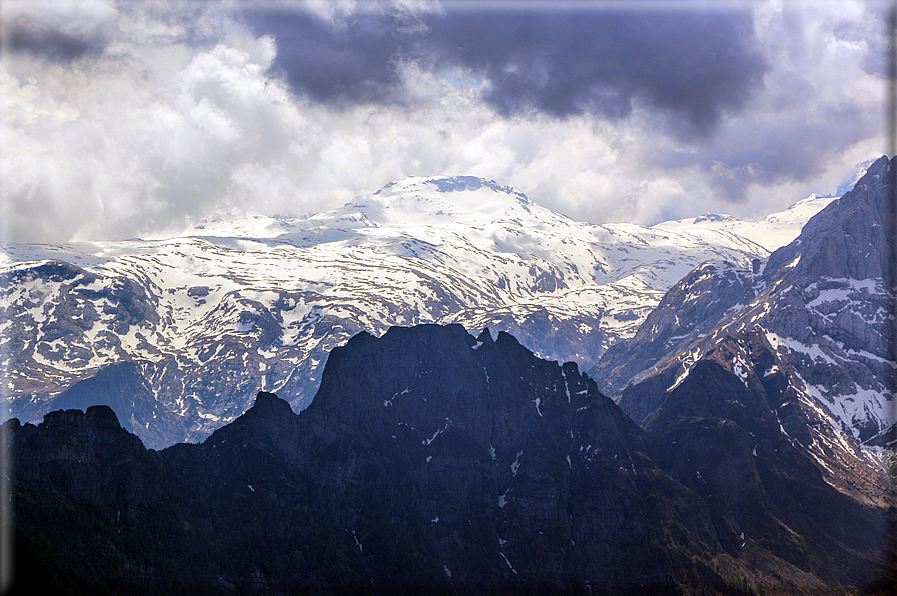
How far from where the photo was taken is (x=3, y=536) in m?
96.7

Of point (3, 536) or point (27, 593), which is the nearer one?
point (27, 593)

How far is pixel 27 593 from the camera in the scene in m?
84.8

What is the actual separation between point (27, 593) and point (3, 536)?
14.3m
